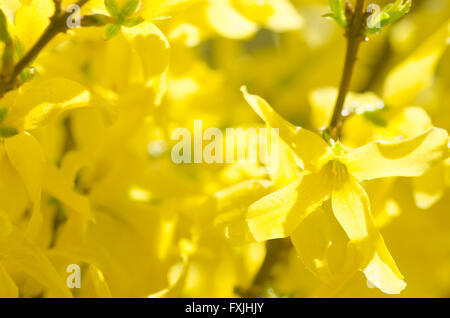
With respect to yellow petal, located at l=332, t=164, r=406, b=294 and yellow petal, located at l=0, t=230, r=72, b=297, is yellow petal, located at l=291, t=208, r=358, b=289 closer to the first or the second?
yellow petal, located at l=332, t=164, r=406, b=294

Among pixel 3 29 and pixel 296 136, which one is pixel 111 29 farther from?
pixel 296 136

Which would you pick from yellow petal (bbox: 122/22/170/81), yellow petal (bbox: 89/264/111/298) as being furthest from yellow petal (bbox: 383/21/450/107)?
yellow petal (bbox: 89/264/111/298)

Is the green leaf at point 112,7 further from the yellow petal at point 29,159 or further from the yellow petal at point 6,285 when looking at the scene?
the yellow petal at point 6,285

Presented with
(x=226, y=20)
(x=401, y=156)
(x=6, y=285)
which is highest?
(x=226, y=20)

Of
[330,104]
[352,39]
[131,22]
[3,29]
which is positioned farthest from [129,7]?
[330,104]

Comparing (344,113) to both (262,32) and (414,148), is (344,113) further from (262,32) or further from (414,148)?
(262,32)

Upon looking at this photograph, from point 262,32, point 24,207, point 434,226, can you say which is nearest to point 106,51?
point 24,207
